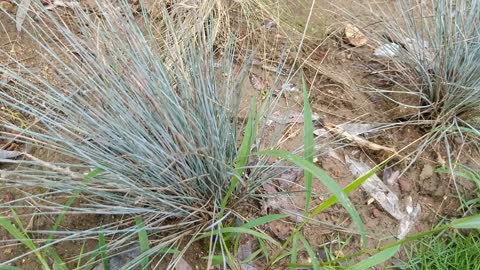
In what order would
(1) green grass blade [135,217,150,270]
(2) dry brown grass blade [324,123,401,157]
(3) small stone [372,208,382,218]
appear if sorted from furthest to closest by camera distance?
(2) dry brown grass blade [324,123,401,157] → (3) small stone [372,208,382,218] → (1) green grass blade [135,217,150,270]

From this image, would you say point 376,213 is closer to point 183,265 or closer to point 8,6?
point 183,265

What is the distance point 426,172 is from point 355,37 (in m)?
0.63

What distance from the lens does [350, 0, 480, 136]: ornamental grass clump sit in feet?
5.16

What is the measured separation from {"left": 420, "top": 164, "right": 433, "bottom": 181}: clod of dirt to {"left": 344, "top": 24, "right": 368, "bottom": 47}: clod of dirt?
58cm

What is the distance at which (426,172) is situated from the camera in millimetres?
1569

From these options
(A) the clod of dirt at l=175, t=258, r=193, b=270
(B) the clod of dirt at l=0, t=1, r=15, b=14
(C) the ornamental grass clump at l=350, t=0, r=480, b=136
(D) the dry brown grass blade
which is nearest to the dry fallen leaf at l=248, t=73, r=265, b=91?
(D) the dry brown grass blade

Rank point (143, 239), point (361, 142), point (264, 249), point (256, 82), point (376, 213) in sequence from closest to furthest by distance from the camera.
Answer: point (143, 239) < point (264, 249) < point (376, 213) < point (361, 142) < point (256, 82)

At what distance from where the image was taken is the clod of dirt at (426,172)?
157 centimetres

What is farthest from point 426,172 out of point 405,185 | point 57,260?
point 57,260

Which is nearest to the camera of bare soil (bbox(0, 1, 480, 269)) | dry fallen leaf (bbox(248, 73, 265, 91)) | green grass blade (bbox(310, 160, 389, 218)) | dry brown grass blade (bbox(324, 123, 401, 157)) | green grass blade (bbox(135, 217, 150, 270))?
green grass blade (bbox(310, 160, 389, 218))

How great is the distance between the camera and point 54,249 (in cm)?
123

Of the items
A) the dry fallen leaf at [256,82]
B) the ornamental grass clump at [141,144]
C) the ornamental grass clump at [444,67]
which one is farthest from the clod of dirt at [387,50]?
the ornamental grass clump at [141,144]

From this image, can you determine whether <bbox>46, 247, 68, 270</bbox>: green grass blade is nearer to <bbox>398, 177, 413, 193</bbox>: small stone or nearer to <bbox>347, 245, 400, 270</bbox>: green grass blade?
<bbox>347, 245, 400, 270</bbox>: green grass blade

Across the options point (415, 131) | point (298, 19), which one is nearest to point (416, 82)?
point (415, 131)
